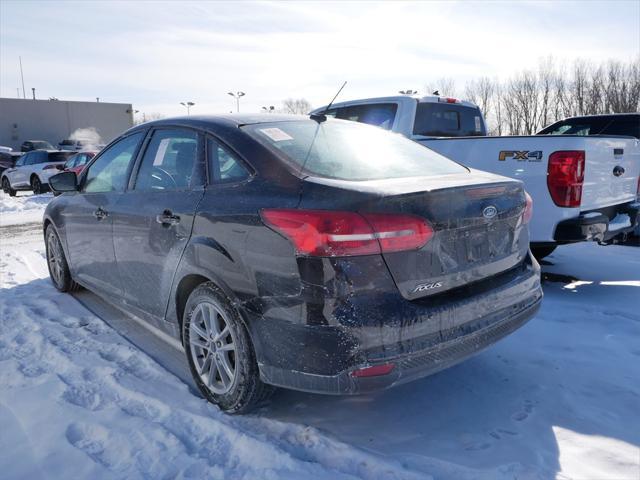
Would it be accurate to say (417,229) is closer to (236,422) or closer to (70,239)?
(236,422)

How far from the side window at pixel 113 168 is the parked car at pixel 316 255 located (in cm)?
31

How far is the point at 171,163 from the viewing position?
3.28 m

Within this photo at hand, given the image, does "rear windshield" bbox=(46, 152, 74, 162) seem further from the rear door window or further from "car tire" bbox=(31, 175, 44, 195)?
the rear door window

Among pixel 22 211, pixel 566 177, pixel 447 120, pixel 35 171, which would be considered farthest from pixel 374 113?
pixel 35 171

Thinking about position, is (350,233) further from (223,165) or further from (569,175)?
(569,175)

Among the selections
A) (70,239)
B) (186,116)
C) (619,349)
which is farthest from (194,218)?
(619,349)

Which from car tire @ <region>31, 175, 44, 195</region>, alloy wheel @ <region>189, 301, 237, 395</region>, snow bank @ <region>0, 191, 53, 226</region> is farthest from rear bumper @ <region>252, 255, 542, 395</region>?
car tire @ <region>31, 175, 44, 195</region>

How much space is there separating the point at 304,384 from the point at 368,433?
53 centimetres

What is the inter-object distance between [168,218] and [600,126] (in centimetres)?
810

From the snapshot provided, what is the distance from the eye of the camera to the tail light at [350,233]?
2.19 meters

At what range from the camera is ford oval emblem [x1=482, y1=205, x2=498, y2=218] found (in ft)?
8.46

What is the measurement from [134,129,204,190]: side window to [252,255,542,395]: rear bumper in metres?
1.23

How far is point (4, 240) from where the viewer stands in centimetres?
809

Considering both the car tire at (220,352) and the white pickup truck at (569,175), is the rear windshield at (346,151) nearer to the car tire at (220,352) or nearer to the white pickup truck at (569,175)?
the car tire at (220,352)
